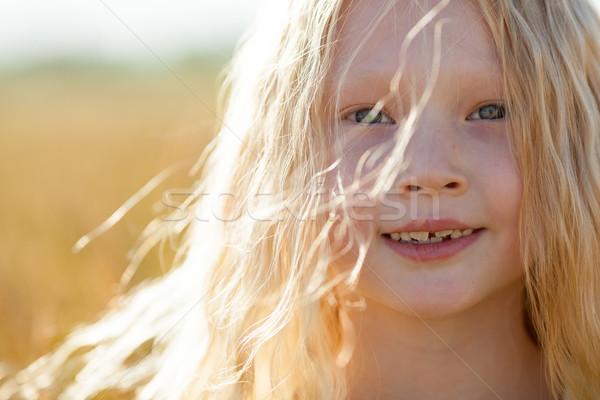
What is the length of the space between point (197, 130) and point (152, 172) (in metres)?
1.15

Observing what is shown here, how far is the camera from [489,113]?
5.82ft

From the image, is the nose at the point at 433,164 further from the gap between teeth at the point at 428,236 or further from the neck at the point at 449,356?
the neck at the point at 449,356

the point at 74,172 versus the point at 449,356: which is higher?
the point at 74,172

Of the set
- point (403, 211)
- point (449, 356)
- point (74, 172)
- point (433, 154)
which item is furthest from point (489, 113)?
point (74, 172)

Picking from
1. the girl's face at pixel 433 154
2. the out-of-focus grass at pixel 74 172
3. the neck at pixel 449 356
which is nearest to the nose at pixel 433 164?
the girl's face at pixel 433 154

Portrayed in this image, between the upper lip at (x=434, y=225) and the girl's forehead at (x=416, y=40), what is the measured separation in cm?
33

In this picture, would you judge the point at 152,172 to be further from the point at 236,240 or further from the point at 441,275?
the point at 441,275

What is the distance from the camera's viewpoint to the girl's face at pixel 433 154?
1.69 metres

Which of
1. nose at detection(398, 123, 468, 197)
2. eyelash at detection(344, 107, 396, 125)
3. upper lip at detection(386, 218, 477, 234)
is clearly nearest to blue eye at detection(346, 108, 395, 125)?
eyelash at detection(344, 107, 396, 125)

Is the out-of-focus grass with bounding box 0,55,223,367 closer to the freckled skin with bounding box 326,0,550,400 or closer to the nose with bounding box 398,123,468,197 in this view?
the freckled skin with bounding box 326,0,550,400

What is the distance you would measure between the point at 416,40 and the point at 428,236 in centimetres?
45

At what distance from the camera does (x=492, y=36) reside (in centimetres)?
173

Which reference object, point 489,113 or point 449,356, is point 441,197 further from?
point 449,356

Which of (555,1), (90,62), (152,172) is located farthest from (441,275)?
(90,62)
